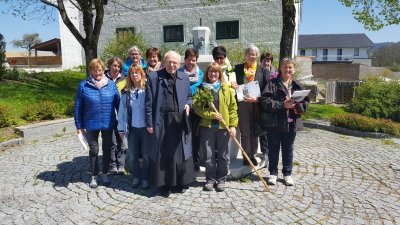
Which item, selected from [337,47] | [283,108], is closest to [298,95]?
[283,108]

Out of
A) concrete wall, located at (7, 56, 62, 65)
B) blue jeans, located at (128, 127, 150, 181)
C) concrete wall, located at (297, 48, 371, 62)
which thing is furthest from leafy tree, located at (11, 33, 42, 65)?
blue jeans, located at (128, 127, 150, 181)

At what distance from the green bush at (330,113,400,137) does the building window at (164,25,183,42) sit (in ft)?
62.8

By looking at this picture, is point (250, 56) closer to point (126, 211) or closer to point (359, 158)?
point (126, 211)

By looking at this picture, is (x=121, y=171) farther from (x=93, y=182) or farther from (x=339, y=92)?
(x=339, y=92)

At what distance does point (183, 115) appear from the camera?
4.43m

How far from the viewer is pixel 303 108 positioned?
454 centimetres

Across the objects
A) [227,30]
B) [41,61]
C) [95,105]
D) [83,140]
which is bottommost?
[83,140]

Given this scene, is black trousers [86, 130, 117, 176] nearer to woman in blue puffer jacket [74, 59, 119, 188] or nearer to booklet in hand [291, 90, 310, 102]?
woman in blue puffer jacket [74, 59, 119, 188]

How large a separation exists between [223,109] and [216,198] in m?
1.27

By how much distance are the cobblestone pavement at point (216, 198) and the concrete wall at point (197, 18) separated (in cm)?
1881

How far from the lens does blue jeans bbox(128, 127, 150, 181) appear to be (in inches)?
185

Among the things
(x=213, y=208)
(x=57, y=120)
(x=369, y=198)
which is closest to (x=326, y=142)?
(x=369, y=198)

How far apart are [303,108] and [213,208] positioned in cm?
190

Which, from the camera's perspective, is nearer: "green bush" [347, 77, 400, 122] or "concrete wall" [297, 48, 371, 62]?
"green bush" [347, 77, 400, 122]
